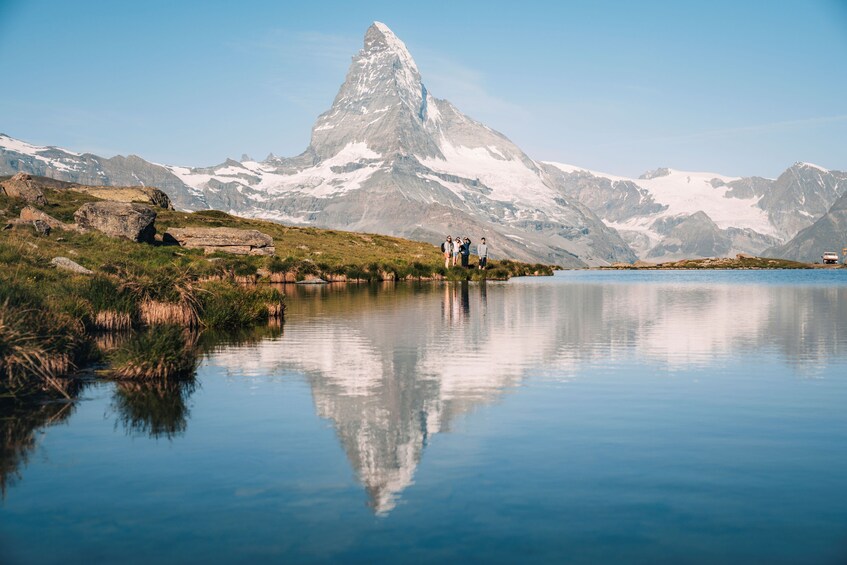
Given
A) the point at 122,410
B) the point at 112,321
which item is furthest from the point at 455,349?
the point at 112,321

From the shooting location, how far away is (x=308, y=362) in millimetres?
27234

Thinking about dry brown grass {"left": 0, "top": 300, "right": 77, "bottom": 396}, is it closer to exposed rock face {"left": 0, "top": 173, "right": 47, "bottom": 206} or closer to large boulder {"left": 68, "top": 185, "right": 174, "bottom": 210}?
exposed rock face {"left": 0, "top": 173, "right": 47, "bottom": 206}

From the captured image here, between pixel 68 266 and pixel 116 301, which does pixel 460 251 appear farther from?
pixel 116 301

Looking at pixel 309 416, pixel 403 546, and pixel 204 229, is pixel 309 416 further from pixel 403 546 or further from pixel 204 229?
pixel 204 229

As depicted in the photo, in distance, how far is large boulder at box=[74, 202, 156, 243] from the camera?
75312 millimetres

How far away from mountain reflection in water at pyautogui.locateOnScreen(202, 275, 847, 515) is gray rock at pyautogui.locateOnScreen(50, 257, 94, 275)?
40.2 ft

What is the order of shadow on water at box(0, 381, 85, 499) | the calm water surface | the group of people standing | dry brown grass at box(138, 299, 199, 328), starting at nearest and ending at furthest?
1. the calm water surface
2. shadow on water at box(0, 381, 85, 499)
3. dry brown grass at box(138, 299, 199, 328)
4. the group of people standing

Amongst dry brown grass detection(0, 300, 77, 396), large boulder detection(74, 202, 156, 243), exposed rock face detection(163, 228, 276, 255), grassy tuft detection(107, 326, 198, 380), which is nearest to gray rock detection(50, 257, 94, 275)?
dry brown grass detection(0, 300, 77, 396)

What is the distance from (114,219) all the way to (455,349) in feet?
179

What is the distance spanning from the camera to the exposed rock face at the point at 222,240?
87656mm

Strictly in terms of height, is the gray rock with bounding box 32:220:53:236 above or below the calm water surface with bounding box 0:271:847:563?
above

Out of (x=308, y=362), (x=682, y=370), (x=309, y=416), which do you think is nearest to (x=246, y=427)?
(x=309, y=416)

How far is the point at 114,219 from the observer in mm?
75938

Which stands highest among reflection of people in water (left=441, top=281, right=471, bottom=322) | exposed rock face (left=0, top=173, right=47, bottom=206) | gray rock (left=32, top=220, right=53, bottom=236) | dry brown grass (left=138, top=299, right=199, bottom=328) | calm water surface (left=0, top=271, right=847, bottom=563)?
exposed rock face (left=0, top=173, right=47, bottom=206)
